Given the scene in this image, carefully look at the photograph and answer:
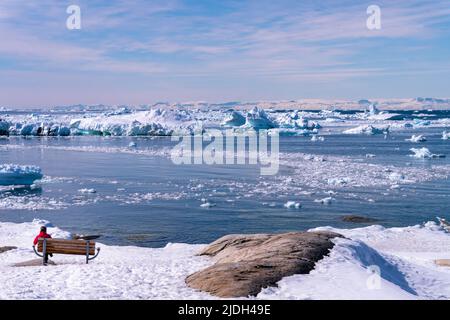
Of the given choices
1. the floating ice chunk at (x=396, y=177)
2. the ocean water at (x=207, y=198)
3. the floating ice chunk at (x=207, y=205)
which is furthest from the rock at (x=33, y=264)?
the floating ice chunk at (x=396, y=177)

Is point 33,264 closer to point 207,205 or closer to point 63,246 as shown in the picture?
point 63,246

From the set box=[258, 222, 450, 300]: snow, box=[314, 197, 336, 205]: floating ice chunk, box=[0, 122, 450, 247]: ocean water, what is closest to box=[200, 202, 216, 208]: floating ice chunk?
box=[0, 122, 450, 247]: ocean water

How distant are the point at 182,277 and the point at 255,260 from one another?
1.48m

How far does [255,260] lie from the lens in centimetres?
1106

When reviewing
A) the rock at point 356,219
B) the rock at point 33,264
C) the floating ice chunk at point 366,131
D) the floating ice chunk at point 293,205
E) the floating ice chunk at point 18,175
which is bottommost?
the rock at point 356,219

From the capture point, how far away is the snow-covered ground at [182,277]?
9.31 m

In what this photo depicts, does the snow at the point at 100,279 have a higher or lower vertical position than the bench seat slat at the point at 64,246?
lower

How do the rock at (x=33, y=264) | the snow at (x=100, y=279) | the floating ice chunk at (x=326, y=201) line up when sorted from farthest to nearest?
1. the floating ice chunk at (x=326, y=201)
2. the rock at (x=33, y=264)
3. the snow at (x=100, y=279)

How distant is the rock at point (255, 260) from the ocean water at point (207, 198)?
5836 millimetres

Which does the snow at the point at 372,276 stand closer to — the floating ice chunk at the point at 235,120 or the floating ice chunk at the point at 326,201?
the floating ice chunk at the point at 326,201

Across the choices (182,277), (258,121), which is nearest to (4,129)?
(258,121)

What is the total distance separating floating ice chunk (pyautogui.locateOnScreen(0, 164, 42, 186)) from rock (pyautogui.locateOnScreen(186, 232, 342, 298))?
19.5m

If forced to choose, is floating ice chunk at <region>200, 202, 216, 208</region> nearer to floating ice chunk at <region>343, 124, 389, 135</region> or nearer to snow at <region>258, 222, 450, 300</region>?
snow at <region>258, 222, 450, 300</region>
